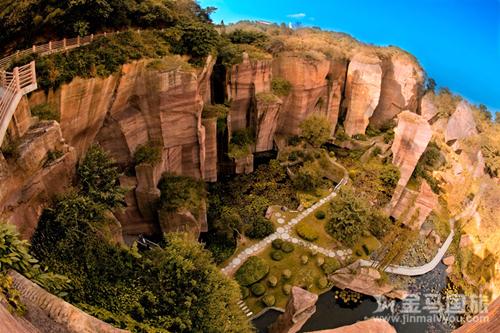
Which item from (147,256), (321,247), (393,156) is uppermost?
(147,256)

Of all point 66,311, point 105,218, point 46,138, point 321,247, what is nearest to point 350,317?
point 321,247

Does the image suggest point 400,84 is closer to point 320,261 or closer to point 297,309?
point 320,261

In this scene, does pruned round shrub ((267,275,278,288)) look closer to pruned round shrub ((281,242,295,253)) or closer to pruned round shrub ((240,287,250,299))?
pruned round shrub ((240,287,250,299))

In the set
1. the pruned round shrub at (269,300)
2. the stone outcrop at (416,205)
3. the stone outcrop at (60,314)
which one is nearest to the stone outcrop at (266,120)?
the stone outcrop at (416,205)

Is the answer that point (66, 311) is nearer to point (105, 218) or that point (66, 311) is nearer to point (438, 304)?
point (105, 218)

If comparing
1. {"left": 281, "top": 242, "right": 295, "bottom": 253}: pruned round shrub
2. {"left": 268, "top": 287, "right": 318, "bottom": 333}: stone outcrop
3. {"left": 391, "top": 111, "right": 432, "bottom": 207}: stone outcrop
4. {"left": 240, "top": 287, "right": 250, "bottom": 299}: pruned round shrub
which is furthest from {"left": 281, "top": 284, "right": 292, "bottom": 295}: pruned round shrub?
{"left": 391, "top": 111, "right": 432, "bottom": 207}: stone outcrop

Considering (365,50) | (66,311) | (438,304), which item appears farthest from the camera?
(365,50)
